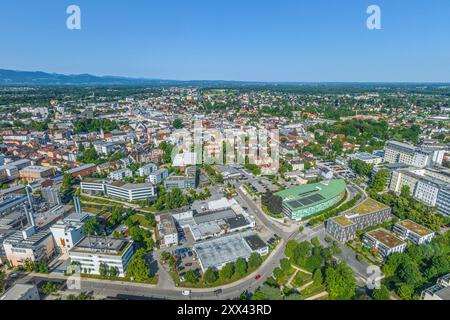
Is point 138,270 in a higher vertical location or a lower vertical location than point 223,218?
higher

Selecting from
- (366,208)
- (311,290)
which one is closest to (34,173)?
(311,290)

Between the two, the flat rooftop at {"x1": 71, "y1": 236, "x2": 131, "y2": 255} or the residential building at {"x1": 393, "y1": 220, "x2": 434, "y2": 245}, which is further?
the residential building at {"x1": 393, "y1": 220, "x2": 434, "y2": 245}

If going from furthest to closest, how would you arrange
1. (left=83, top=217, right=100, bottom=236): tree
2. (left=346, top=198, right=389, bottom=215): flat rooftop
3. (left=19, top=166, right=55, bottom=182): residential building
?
(left=19, top=166, right=55, bottom=182): residential building
(left=346, top=198, right=389, bottom=215): flat rooftop
(left=83, top=217, right=100, bottom=236): tree

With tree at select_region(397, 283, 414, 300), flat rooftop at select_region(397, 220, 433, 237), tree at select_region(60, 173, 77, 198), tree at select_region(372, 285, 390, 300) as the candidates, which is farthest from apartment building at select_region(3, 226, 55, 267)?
flat rooftop at select_region(397, 220, 433, 237)

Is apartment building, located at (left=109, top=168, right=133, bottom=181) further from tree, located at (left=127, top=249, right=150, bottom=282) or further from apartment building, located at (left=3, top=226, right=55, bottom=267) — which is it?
tree, located at (left=127, top=249, right=150, bottom=282)

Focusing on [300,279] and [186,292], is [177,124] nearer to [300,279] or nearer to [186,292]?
[186,292]

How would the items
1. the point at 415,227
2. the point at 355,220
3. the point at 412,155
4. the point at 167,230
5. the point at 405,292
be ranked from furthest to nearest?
the point at 412,155 < the point at 355,220 < the point at 415,227 < the point at 167,230 < the point at 405,292

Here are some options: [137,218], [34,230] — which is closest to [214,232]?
[137,218]
